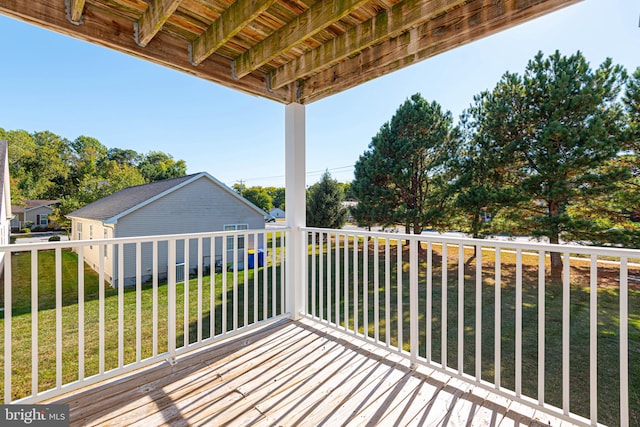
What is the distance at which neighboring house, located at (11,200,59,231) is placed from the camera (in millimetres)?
15932

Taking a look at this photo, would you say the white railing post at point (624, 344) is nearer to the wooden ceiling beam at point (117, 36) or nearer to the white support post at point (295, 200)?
the white support post at point (295, 200)

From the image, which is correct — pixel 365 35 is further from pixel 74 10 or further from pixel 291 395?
pixel 291 395

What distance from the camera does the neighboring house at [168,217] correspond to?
8734 mm

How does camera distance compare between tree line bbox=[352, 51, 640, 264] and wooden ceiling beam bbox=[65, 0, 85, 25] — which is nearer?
wooden ceiling beam bbox=[65, 0, 85, 25]

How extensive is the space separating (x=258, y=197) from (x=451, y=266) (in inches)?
315

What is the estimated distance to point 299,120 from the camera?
2998mm

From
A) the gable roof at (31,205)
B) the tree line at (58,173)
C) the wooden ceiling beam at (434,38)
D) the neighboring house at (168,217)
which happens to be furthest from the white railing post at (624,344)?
the gable roof at (31,205)

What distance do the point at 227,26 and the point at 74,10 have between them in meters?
0.88

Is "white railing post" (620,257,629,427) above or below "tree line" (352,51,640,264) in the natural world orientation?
below

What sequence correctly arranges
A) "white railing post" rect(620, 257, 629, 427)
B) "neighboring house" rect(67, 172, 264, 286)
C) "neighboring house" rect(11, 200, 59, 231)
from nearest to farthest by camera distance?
1. "white railing post" rect(620, 257, 629, 427)
2. "neighboring house" rect(67, 172, 264, 286)
3. "neighboring house" rect(11, 200, 59, 231)

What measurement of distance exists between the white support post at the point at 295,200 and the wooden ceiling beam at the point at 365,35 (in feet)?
1.31

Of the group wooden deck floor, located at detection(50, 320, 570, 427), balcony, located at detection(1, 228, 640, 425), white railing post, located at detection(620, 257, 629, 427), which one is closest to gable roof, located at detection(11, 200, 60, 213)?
balcony, located at detection(1, 228, 640, 425)

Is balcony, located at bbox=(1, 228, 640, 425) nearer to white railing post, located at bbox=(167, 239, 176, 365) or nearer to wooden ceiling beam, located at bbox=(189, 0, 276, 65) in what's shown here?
white railing post, located at bbox=(167, 239, 176, 365)

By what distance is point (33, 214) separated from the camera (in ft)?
55.8
